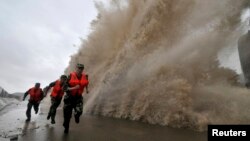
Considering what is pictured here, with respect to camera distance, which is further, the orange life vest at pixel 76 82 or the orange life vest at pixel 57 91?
the orange life vest at pixel 57 91

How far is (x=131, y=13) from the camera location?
69.8 ft

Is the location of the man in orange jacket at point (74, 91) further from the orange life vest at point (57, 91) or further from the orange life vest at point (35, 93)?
the orange life vest at point (35, 93)

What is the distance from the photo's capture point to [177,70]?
16.2 metres

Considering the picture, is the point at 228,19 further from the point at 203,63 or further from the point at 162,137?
the point at 162,137

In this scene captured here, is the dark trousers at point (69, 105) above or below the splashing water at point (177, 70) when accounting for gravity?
below

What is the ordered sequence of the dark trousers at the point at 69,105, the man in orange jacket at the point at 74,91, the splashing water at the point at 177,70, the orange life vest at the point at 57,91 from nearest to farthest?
the man in orange jacket at the point at 74,91 → the dark trousers at the point at 69,105 → the orange life vest at the point at 57,91 → the splashing water at the point at 177,70

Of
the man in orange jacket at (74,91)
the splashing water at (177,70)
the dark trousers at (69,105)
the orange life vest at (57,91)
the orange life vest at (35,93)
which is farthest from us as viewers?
the splashing water at (177,70)

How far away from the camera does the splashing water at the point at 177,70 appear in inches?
583

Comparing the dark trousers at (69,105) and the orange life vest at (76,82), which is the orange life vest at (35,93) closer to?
the dark trousers at (69,105)

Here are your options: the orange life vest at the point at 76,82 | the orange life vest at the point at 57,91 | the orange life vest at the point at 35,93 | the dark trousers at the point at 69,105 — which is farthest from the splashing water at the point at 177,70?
the orange life vest at the point at 76,82

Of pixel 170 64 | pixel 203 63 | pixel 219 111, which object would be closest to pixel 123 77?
pixel 170 64

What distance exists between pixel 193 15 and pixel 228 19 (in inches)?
63.4

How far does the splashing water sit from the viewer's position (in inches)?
583

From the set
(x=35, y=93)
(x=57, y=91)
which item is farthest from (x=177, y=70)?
(x=35, y=93)
